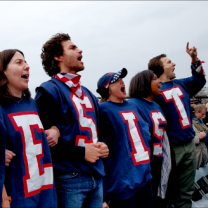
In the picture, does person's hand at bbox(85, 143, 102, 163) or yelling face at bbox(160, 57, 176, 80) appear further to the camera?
yelling face at bbox(160, 57, 176, 80)

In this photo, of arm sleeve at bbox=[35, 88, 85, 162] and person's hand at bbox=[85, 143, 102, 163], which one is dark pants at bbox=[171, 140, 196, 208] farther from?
arm sleeve at bbox=[35, 88, 85, 162]

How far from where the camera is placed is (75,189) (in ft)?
5.86

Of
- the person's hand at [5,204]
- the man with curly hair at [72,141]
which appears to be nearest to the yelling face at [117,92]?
the man with curly hair at [72,141]

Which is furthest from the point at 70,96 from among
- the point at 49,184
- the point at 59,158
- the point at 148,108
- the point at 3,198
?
the point at 148,108

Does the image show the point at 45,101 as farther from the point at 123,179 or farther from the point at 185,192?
the point at 185,192

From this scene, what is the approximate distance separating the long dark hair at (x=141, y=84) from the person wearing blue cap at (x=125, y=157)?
1.67ft

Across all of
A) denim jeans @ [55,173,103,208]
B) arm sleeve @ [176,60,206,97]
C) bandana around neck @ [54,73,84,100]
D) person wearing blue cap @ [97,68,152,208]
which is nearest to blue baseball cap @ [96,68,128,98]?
person wearing blue cap @ [97,68,152,208]

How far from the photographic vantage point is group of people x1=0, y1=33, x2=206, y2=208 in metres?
1.61

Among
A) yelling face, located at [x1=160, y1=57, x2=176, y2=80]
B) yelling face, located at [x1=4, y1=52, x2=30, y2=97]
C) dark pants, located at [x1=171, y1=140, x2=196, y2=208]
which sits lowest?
dark pants, located at [x1=171, y1=140, x2=196, y2=208]

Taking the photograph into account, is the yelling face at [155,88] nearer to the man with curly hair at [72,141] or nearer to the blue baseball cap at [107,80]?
the blue baseball cap at [107,80]

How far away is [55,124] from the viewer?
6.35ft

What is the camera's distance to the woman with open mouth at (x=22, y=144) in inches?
60.7

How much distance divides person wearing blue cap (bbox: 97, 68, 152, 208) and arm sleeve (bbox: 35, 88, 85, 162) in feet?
1.96

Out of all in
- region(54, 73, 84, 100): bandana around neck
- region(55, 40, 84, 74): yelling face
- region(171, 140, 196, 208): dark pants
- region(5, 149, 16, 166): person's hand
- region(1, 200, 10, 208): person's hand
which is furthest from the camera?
region(171, 140, 196, 208): dark pants
